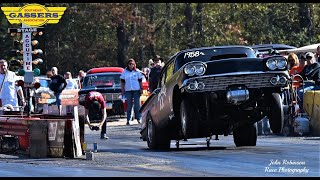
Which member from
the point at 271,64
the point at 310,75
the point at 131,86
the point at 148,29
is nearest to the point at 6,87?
the point at 131,86

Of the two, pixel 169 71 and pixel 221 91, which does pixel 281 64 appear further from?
pixel 169 71

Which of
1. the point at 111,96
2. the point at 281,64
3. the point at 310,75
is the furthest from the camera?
the point at 111,96

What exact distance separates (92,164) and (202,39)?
43.3 meters

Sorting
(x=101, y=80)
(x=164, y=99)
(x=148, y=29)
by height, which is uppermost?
(x=148, y=29)

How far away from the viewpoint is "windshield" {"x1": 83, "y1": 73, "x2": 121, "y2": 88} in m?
32.9

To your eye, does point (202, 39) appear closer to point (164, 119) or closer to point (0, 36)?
point (0, 36)

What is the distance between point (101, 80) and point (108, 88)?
119cm

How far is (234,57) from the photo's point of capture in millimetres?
17297

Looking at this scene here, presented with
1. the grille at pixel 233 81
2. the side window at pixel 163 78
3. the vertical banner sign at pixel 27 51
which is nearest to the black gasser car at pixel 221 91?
the grille at pixel 233 81

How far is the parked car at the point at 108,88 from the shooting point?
104 ft

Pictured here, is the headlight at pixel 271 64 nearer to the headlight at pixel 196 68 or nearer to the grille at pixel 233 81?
the grille at pixel 233 81

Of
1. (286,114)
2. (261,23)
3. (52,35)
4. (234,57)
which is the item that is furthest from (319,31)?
(234,57)

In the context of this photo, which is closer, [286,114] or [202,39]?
[286,114]

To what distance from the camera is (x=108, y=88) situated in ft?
105
